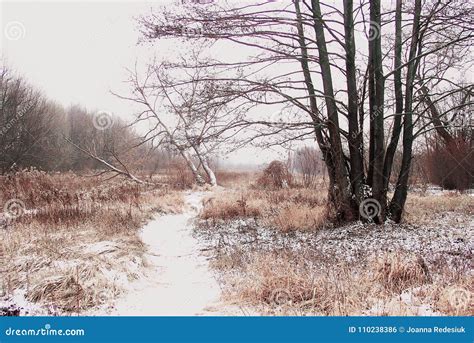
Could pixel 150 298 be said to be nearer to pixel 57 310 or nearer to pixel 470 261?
pixel 57 310

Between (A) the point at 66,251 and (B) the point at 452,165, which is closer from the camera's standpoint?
(A) the point at 66,251

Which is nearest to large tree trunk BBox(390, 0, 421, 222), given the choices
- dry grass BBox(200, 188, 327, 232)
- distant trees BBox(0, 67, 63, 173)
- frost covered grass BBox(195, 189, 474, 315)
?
frost covered grass BBox(195, 189, 474, 315)

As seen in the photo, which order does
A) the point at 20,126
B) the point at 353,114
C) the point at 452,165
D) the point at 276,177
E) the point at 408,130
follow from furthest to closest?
the point at 20,126
the point at 276,177
the point at 452,165
the point at 408,130
the point at 353,114

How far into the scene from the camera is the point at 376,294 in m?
3.68

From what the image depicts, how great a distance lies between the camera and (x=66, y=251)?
5336 mm

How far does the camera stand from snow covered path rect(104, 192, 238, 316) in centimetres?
373

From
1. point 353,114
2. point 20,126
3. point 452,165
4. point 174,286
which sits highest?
point 20,126

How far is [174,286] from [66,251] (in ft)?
6.01

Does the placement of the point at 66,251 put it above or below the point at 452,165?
below

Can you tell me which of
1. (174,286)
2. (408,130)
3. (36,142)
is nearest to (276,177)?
(408,130)

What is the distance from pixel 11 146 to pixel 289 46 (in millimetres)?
22150

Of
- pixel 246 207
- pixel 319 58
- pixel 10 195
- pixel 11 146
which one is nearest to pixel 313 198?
pixel 246 207

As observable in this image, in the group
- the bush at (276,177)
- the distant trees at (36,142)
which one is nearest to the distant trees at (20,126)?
the distant trees at (36,142)

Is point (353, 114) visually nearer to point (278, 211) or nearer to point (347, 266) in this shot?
point (278, 211)
